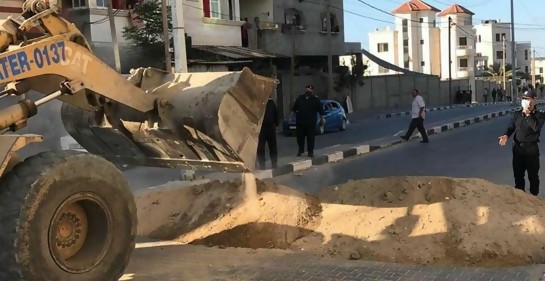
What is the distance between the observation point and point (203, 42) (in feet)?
77.7

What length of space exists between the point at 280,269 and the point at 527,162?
12.8 ft

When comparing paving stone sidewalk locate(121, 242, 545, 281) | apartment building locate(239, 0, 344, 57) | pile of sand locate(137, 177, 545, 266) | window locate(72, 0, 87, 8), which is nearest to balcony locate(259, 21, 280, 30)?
apartment building locate(239, 0, 344, 57)

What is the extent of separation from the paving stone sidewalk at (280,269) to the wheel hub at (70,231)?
0.80 meters

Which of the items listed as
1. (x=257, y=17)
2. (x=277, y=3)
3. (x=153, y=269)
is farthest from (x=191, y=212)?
(x=277, y=3)

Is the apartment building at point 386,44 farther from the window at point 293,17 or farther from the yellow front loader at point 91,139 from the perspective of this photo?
the yellow front loader at point 91,139

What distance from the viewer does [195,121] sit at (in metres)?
5.66

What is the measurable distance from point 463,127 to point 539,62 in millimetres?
99389

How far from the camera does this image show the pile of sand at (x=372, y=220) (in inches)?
227

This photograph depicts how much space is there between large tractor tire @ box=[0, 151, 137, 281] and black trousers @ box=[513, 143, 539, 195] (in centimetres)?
507

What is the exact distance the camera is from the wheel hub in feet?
14.5

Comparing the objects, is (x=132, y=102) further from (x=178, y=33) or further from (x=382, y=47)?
(x=382, y=47)

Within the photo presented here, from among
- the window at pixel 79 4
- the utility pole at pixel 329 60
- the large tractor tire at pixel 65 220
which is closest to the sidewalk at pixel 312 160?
the large tractor tire at pixel 65 220

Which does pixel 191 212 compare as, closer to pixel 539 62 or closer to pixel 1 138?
pixel 1 138

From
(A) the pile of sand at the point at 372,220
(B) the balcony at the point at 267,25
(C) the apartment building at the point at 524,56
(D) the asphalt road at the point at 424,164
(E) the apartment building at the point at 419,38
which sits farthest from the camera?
(C) the apartment building at the point at 524,56
